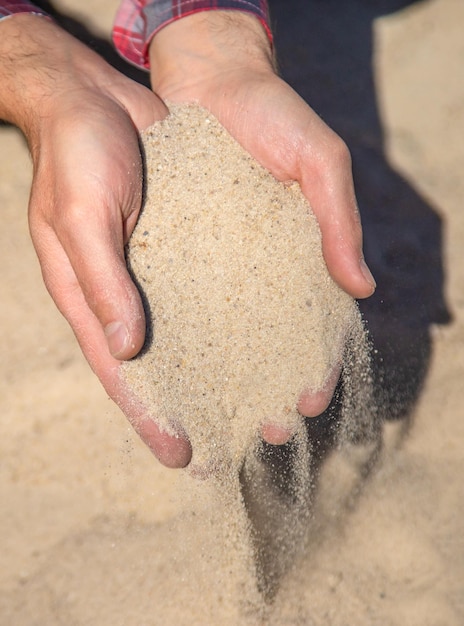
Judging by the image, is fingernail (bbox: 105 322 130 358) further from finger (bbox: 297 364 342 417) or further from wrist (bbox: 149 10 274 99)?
wrist (bbox: 149 10 274 99)

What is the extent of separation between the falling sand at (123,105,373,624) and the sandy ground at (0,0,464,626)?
0.55 feet

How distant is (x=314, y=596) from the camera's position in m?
1.58

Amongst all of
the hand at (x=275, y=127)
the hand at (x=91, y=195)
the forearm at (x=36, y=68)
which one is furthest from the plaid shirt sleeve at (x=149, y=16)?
the hand at (x=91, y=195)

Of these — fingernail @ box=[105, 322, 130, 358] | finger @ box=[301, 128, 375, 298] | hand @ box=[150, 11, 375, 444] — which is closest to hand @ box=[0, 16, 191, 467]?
fingernail @ box=[105, 322, 130, 358]

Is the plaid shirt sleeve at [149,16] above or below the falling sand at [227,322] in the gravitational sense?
above

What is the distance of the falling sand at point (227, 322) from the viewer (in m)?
1.35

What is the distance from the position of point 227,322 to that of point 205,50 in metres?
0.84

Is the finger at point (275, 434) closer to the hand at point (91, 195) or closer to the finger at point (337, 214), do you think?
the hand at point (91, 195)

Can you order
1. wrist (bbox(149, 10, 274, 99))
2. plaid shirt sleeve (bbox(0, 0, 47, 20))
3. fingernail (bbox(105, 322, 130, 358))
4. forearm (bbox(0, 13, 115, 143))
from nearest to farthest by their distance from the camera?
fingernail (bbox(105, 322, 130, 358)) < forearm (bbox(0, 13, 115, 143)) < wrist (bbox(149, 10, 274, 99)) < plaid shirt sleeve (bbox(0, 0, 47, 20))

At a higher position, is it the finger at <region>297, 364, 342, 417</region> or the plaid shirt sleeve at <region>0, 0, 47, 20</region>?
the plaid shirt sleeve at <region>0, 0, 47, 20</region>

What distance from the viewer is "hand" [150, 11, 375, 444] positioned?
4.55 ft

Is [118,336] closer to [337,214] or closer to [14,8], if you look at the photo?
[337,214]

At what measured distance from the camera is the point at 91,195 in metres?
1.28

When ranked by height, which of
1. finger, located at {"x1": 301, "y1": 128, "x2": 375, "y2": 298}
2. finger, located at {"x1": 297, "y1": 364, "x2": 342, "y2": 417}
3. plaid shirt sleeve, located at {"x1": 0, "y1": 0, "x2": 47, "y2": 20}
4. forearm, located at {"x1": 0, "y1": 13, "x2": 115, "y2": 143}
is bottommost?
finger, located at {"x1": 297, "y1": 364, "x2": 342, "y2": 417}
